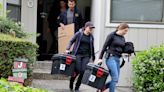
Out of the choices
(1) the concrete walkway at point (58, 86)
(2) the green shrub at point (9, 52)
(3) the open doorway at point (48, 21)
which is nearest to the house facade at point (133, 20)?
(1) the concrete walkway at point (58, 86)

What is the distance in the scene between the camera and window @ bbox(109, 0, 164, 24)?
11539 mm

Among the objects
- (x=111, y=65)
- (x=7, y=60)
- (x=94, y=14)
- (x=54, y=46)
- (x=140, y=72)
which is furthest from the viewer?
(x=54, y=46)

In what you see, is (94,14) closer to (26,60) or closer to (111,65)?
(111,65)

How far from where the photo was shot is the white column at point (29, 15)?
12.6 meters

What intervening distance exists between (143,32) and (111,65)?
235cm

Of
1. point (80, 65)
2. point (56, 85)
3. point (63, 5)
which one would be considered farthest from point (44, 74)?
point (63, 5)

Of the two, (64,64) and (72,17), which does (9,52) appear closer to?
(64,64)

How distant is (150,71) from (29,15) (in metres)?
4.08

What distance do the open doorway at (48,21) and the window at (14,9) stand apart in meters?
1.17

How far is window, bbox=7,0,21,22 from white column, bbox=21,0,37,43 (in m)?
0.11

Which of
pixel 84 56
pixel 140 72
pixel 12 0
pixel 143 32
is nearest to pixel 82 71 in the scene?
pixel 84 56

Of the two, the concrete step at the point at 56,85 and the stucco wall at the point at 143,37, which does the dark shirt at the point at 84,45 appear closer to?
the concrete step at the point at 56,85

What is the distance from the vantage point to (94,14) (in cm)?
1248

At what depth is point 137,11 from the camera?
11.7 meters
